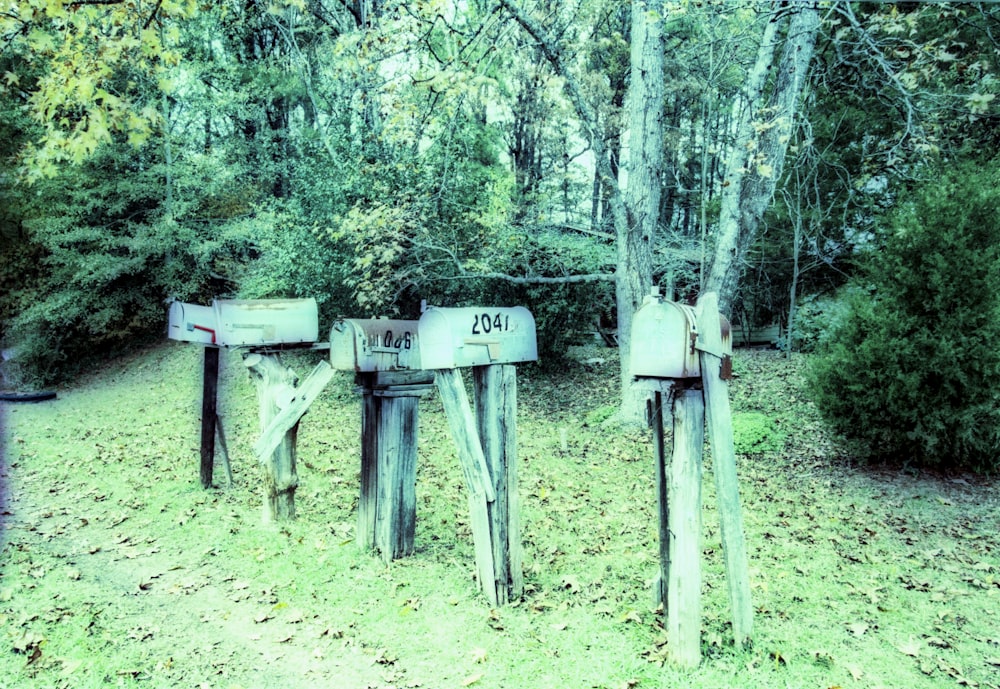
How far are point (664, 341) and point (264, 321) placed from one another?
3401 millimetres

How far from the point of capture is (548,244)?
431 inches

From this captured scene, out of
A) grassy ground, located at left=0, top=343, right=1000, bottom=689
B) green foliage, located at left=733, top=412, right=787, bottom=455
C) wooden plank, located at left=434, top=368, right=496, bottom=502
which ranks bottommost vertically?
grassy ground, located at left=0, top=343, right=1000, bottom=689

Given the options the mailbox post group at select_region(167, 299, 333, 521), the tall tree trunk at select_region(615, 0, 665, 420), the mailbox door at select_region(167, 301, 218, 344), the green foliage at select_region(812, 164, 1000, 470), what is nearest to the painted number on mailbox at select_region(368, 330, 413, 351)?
A: the mailbox post group at select_region(167, 299, 333, 521)

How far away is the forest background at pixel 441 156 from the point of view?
22.5ft

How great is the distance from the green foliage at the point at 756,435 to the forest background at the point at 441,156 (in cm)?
159

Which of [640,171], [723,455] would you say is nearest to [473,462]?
[723,455]

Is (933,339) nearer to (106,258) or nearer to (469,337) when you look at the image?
(469,337)

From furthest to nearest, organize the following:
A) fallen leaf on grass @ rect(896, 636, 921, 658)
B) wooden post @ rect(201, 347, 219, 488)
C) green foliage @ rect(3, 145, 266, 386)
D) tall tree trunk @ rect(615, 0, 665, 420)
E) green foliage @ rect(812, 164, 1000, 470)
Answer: green foliage @ rect(3, 145, 266, 386), tall tree trunk @ rect(615, 0, 665, 420), wooden post @ rect(201, 347, 219, 488), green foliage @ rect(812, 164, 1000, 470), fallen leaf on grass @ rect(896, 636, 921, 658)

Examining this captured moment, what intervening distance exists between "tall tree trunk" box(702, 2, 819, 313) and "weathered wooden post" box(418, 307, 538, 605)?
4.57 m

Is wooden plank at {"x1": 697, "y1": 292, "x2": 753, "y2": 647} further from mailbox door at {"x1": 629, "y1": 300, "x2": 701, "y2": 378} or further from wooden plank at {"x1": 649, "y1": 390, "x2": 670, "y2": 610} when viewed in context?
wooden plank at {"x1": 649, "y1": 390, "x2": 670, "y2": 610}

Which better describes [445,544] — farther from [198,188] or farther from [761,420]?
[198,188]

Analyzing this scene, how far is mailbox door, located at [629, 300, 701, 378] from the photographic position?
10.3ft

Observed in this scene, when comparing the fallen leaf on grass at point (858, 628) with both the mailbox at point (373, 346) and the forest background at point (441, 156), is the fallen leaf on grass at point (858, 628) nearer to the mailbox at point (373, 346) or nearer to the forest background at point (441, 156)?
the mailbox at point (373, 346)

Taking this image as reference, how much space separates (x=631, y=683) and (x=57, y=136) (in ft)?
18.6
